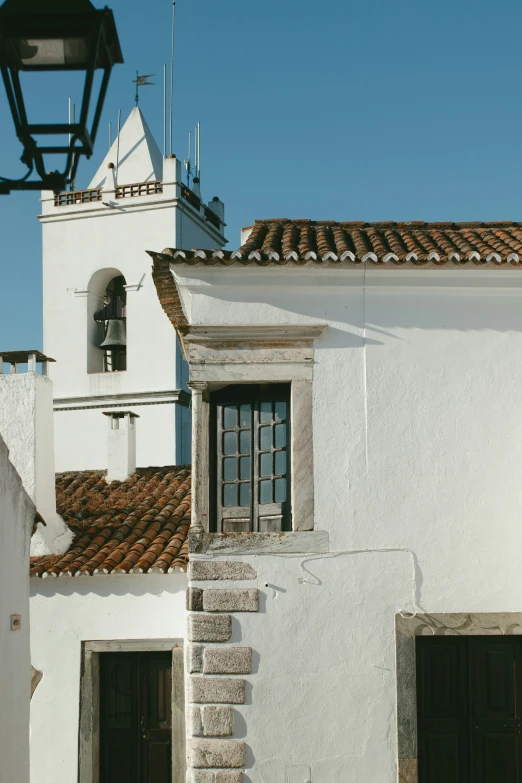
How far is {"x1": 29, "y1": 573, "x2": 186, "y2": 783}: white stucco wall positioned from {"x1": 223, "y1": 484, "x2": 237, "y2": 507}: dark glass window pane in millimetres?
1583

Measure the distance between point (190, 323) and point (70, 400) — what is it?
13.5 metres

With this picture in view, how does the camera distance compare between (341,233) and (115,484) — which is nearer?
(341,233)

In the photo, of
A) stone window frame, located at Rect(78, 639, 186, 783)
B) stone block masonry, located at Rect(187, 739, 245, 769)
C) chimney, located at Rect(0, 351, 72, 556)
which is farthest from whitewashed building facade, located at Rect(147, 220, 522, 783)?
chimney, located at Rect(0, 351, 72, 556)

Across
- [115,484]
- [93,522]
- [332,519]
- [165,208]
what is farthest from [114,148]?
[332,519]

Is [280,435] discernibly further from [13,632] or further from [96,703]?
[96,703]

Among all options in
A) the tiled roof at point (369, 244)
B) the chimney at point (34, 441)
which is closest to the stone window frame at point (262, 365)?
the tiled roof at point (369, 244)

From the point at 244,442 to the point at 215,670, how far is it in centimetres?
186

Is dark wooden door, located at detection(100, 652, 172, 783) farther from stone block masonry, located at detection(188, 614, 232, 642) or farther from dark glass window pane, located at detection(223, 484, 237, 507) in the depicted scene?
dark glass window pane, located at detection(223, 484, 237, 507)

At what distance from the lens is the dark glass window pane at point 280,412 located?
8.54 metres

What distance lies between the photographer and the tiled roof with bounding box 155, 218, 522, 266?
826 cm

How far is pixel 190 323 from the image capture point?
8.40m

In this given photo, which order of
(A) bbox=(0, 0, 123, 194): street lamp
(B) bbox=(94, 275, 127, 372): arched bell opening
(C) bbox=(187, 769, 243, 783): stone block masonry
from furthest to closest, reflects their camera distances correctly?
1. (B) bbox=(94, 275, 127, 372): arched bell opening
2. (C) bbox=(187, 769, 243, 783): stone block masonry
3. (A) bbox=(0, 0, 123, 194): street lamp

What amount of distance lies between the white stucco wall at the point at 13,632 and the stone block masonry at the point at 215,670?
130 cm

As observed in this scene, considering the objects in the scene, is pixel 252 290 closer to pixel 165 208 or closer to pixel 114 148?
pixel 165 208
